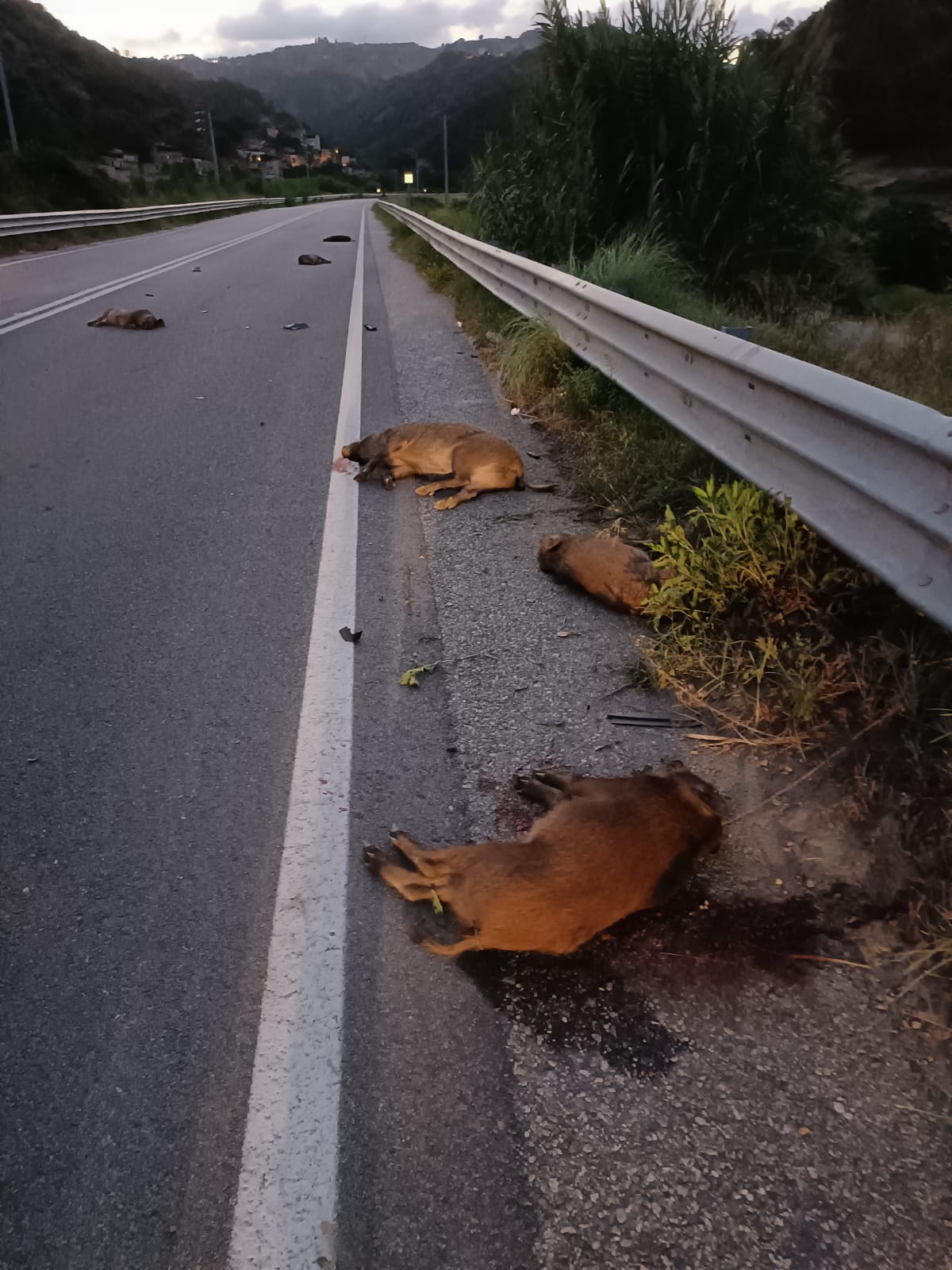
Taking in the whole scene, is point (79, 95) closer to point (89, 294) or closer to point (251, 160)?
point (251, 160)

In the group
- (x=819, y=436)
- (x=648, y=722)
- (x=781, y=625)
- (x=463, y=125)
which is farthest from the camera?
(x=463, y=125)

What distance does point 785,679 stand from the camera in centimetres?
309

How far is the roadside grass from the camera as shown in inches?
105

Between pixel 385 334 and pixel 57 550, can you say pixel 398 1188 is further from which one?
pixel 385 334

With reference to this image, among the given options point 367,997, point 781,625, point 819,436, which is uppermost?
point 819,436

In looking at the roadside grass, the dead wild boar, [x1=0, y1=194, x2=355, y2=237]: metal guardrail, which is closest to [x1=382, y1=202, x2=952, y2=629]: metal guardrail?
the roadside grass

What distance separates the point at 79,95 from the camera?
7019 centimetres

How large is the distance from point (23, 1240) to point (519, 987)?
1075 millimetres

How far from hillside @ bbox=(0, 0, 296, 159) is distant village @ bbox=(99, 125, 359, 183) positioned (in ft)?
4.94

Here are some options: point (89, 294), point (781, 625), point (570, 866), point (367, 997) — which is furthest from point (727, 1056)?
point (89, 294)

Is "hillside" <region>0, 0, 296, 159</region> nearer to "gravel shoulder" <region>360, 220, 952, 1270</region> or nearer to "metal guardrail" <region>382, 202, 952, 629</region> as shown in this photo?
"metal guardrail" <region>382, 202, 952, 629</region>

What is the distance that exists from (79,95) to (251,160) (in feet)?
155

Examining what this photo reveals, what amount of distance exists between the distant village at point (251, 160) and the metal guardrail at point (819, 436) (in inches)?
1541

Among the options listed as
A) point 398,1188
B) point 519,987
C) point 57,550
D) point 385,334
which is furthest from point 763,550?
point 385,334
